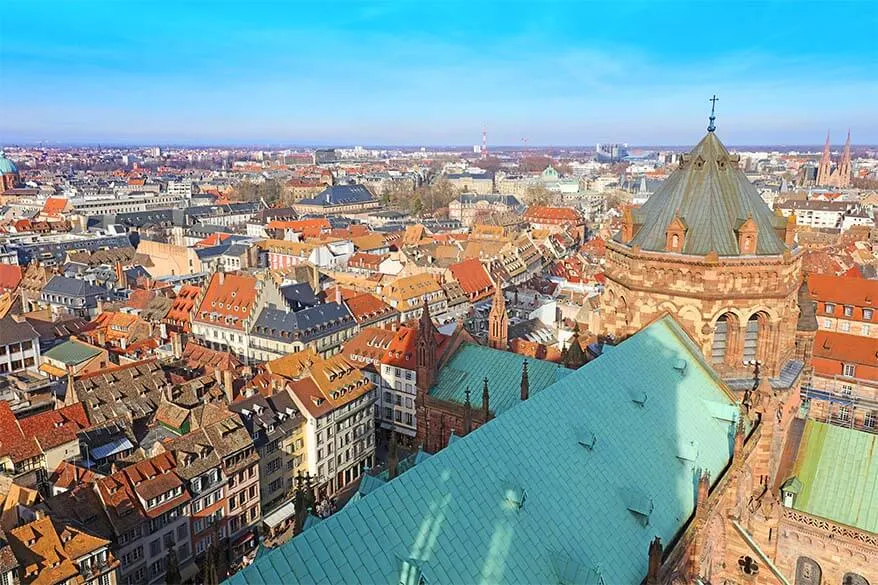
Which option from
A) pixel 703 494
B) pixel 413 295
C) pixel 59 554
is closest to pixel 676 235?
pixel 703 494

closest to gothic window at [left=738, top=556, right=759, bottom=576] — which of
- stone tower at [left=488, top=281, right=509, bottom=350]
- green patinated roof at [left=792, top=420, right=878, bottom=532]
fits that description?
green patinated roof at [left=792, top=420, right=878, bottom=532]

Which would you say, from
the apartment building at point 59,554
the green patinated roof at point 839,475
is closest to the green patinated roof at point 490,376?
the green patinated roof at point 839,475

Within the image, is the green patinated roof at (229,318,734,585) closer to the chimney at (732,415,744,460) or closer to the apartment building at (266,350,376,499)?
the chimney at (732,415,744,460)

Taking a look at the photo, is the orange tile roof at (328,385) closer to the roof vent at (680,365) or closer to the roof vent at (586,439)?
the roof vent at (680,365)

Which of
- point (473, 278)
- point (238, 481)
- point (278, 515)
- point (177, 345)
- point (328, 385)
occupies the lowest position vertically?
point (278, 515)

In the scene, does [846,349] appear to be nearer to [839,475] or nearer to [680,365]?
[839,475]

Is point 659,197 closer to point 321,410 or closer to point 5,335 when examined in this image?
point 321,410

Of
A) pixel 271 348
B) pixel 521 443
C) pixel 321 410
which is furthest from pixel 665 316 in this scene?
pixel 271 348
